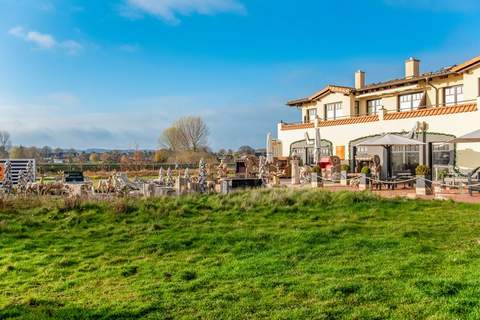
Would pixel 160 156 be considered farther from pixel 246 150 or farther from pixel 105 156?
pixel 246 150

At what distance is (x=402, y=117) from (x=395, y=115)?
0.50 meters

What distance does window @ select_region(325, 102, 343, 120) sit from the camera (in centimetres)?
3126

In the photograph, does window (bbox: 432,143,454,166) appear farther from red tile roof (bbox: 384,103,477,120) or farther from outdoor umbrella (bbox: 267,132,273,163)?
outdoor umbrella (bbox: 267,132,273,163)

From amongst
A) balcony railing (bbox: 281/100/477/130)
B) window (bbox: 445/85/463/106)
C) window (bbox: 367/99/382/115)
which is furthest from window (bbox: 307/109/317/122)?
window (bbox: 445/85/463/106)

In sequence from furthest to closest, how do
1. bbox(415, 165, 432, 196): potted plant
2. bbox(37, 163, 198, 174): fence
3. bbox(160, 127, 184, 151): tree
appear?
bbox(160, 127, 184, 151): tree
bbox(37, 163, 198, 174): fence
bbox(415, 165, 432, 196): potted plant

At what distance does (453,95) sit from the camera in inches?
948

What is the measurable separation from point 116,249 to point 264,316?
448 centimetres

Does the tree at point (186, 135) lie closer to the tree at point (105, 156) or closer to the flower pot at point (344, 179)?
the tree at point (105, 156)

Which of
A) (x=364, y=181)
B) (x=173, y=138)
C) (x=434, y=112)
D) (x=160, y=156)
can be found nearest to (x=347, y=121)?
(x=434, y=112)

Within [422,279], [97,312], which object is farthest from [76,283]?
[422,279]

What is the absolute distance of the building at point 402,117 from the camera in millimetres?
21406

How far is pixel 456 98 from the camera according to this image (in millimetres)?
23906

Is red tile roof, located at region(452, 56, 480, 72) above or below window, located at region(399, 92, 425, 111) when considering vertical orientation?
above

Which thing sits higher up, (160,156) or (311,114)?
(311,114)
